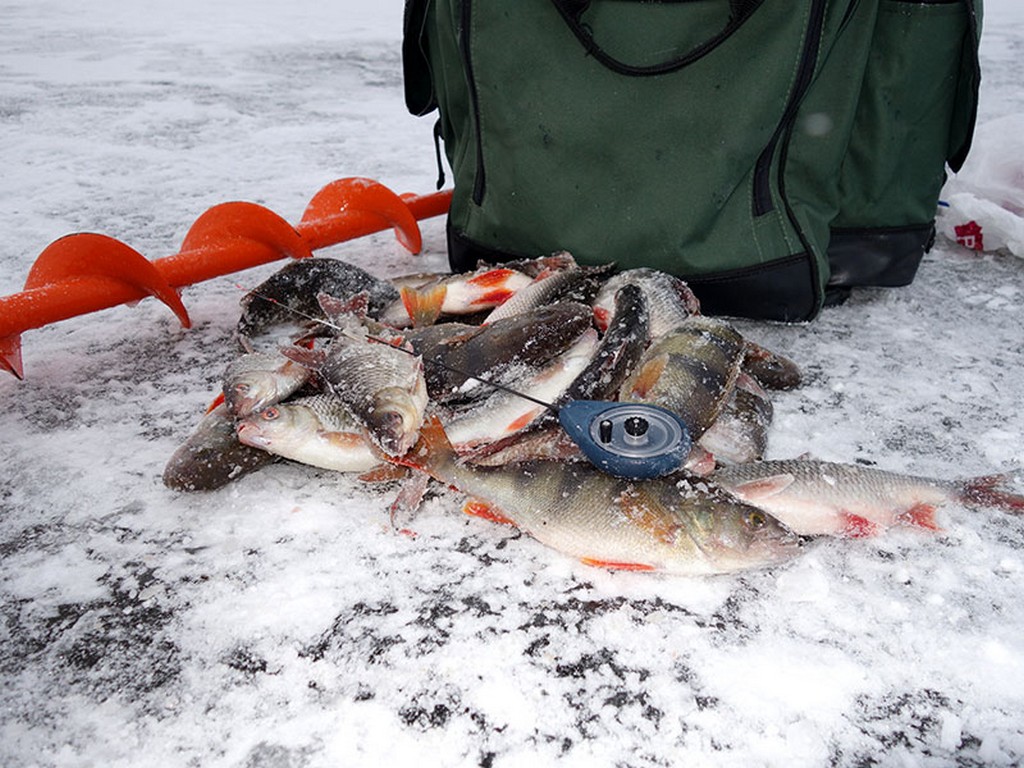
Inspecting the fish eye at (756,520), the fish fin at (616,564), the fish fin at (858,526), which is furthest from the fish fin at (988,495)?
the fish fin at (616,564)

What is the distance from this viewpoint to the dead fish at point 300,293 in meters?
2.72

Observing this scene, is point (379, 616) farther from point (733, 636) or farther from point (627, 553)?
point (733, 636)

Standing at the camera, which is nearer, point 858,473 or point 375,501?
point 858,473

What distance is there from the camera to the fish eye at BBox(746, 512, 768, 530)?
1.62 meters

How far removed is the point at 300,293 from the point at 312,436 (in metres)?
0.95

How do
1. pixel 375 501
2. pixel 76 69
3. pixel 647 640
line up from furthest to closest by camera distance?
pixel 76 69, pixel 375 501, pixel 647 640

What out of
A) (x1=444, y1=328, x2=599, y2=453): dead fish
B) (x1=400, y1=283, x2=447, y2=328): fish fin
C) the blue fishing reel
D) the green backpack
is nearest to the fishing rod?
the blue fishing reel

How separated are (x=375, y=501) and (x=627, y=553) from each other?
0.64 meters

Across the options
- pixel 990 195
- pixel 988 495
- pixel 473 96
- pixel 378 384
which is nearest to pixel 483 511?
pixel 378 384

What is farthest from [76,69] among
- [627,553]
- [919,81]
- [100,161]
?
[627,553]

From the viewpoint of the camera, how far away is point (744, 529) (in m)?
1.61

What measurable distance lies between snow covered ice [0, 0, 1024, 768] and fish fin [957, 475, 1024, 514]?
0.13 feet

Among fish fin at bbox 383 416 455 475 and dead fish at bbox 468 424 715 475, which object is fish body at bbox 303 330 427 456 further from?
dead fish at bbox 468 424 715 475

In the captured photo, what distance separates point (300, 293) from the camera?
8.99 ft
